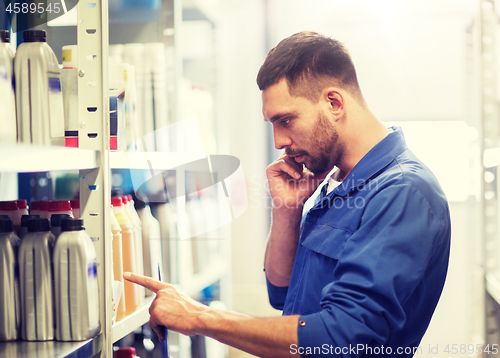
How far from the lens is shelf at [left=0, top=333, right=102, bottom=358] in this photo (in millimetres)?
700

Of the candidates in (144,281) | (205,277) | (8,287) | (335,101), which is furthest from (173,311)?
(205,277)

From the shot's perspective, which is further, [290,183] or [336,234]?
[290,183]

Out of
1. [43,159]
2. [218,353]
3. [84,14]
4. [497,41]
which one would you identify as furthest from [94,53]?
[218,353]

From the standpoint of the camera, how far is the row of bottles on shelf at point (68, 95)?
0.73 metres

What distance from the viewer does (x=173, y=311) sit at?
0.88 m

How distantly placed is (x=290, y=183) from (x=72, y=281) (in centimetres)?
70

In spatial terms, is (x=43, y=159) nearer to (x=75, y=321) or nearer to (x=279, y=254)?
(x=75, y=321)

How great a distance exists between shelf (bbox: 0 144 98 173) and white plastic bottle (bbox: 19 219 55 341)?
0.15m

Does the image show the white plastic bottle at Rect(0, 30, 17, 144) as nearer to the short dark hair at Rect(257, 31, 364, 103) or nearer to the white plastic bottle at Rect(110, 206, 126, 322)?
the white plastic bottle at Rect(110, 206, 126, 322)

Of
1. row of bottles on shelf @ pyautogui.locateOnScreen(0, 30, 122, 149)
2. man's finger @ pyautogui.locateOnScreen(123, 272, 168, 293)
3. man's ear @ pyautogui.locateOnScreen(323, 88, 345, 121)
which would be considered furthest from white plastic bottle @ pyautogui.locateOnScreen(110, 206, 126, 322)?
man's ear @ pyautogui.locateOnScreen(323, 88, 345, 121)

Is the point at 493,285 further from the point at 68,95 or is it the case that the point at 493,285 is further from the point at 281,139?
the point at 68,95

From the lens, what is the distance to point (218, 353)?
7.19 feet

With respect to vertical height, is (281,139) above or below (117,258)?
above

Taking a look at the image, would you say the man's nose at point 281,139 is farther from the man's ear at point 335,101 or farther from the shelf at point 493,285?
the shelf at point 493,285
